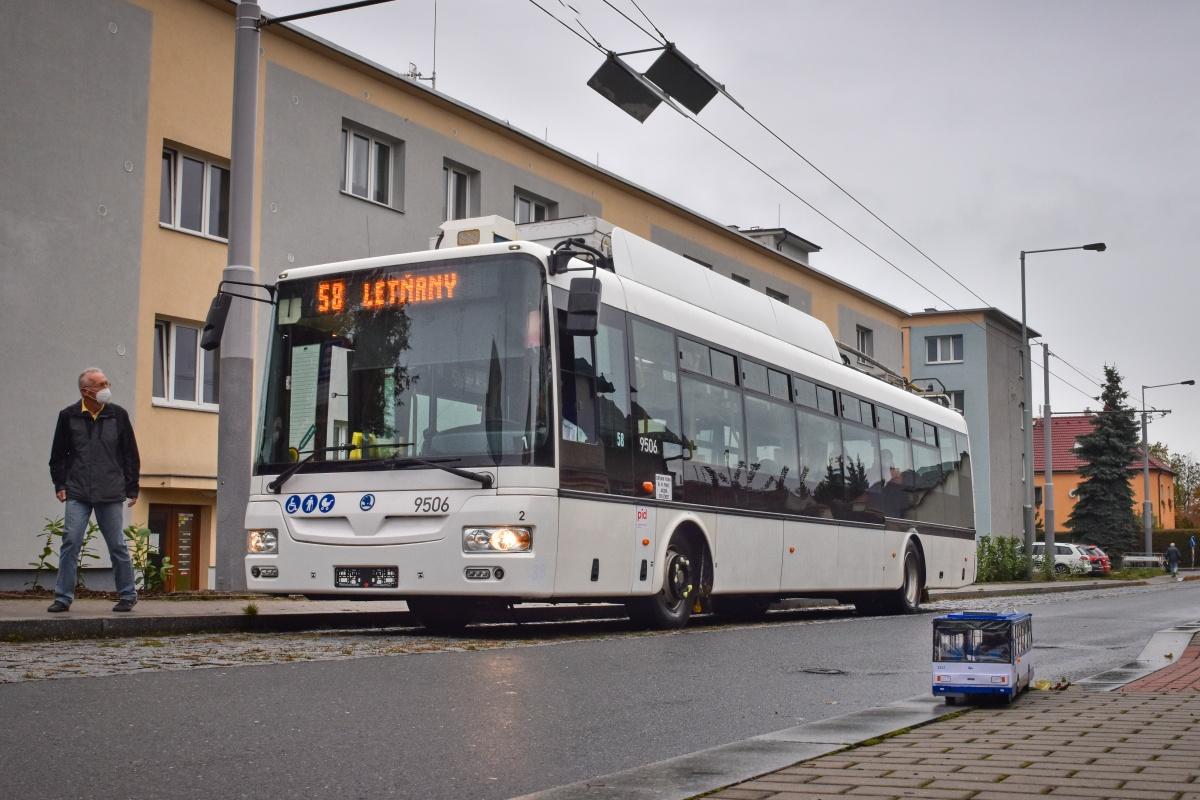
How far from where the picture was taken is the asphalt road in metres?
4.79

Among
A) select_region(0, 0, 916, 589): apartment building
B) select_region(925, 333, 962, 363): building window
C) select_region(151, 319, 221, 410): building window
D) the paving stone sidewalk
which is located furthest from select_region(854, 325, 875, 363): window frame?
the paving stone sidewalk

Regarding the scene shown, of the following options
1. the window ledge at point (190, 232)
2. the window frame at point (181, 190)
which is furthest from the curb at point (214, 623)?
the window frame at point (181, 190)

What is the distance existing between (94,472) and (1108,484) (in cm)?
6856

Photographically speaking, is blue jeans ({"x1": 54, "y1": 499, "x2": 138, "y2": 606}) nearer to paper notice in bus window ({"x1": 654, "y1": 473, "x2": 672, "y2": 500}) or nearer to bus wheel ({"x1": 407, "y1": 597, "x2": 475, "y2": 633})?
bus wheel ({"x1": 407, "y1": 597, "x2": 475, "y2": 633})

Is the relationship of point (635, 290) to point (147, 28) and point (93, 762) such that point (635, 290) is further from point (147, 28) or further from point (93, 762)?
point (147, 28)

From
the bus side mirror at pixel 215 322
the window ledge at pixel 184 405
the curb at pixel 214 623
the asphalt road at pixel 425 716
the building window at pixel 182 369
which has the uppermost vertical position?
the building window at pixel 182 369

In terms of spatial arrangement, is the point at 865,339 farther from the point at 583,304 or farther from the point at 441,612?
the point at 583,304

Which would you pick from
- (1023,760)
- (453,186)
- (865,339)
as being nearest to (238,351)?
(1023,760)

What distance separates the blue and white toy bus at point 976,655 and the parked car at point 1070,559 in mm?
51420

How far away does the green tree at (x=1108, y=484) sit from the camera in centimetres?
7150

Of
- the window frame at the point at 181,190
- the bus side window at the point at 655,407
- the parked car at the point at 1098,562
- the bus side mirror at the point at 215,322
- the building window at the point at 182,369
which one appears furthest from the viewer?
the parked car at the point at 1098,562

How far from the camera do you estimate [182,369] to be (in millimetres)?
22594

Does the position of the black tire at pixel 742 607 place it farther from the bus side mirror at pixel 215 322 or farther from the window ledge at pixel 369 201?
the window ledge at pixel 369 201

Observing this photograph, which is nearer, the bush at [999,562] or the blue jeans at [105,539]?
the blue jeans at [105,539]
